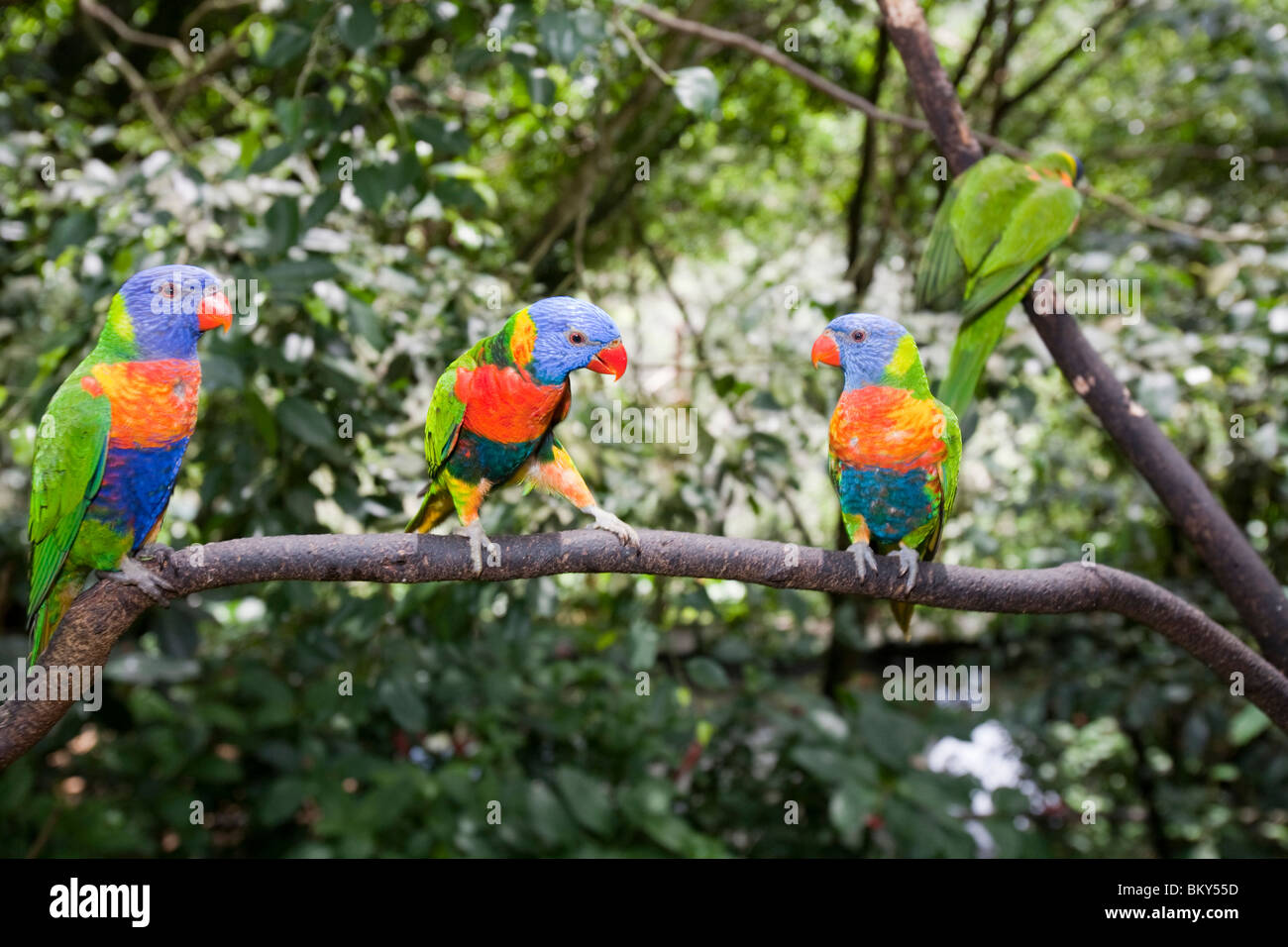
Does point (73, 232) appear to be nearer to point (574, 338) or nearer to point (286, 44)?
point (286, 44)

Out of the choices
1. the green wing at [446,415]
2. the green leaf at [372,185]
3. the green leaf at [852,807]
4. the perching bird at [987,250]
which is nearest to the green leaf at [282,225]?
the green leaf at [372,185]

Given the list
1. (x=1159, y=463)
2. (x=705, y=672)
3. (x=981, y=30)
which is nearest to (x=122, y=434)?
(x=705, y=672)

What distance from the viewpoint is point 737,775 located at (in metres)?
4.92

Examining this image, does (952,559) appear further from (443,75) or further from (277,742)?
(443,75)

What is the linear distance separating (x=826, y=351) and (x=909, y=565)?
51 centimetres

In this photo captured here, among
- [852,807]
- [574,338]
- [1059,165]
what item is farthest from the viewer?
[852,807]

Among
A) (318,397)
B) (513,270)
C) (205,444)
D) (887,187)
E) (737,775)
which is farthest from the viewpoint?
(887,187)

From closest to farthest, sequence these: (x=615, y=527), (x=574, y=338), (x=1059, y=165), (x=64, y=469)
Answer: (x=574, y=338)
(x=64, y=469)
(x=615, y=527)
(x=1059, y=165)

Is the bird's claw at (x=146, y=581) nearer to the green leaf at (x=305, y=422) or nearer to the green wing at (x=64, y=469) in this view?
the green wing at (x=64, y=469)

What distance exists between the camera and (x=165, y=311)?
1.67 m

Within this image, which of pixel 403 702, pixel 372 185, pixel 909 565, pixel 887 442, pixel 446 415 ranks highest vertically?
pixel 372 185
